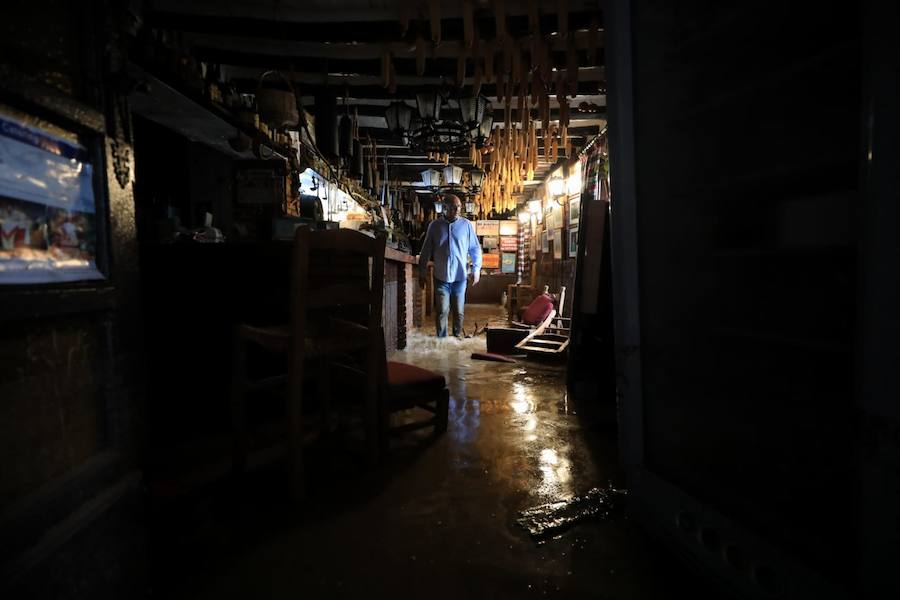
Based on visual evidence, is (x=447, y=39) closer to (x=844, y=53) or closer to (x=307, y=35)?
(x=307, y=35)

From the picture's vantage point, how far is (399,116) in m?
5.97

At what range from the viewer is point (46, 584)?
1145 mm

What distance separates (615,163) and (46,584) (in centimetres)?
253

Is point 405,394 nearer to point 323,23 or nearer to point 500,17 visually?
point 500,17

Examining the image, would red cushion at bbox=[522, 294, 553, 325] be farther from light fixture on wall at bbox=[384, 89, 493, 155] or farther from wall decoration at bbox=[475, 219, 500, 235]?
wall decoration at bbox=[475, 219, 500, 235]

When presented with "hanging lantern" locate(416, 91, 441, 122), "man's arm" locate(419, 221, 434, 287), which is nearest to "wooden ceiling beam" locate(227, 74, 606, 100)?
"hanging lantern" locate(416, 91, 441, 122)

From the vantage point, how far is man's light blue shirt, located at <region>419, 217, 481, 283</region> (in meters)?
7.18

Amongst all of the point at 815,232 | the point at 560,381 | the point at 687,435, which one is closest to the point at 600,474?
the point at 687,435

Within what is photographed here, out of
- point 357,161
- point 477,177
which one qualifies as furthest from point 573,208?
point 357,161

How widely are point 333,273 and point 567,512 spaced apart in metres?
1.95

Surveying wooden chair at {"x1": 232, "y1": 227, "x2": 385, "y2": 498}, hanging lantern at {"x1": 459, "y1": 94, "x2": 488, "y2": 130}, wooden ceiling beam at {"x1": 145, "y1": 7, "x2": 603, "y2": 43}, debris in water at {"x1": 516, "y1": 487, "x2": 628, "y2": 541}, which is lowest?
debris in water at {"x1": 516, "y1": 487, "x2": 628, "y2": 541}

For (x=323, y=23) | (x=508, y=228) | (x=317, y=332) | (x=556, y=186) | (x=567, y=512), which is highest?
(x=323, y=23)

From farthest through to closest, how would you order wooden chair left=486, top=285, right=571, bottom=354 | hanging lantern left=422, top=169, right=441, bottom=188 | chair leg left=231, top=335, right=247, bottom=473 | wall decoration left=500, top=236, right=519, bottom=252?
1. wall decoration left=500, top=236, right=519, bottom=252
2. hanging lantern left=422, top=169, right=441, bottom=188
3. wooden chair left=486, top=285, right=571, bottom=354
4. chair leg left=231, top=335, right=247, bottom=473

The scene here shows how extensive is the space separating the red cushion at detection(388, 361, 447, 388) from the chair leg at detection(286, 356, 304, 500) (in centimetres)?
79
